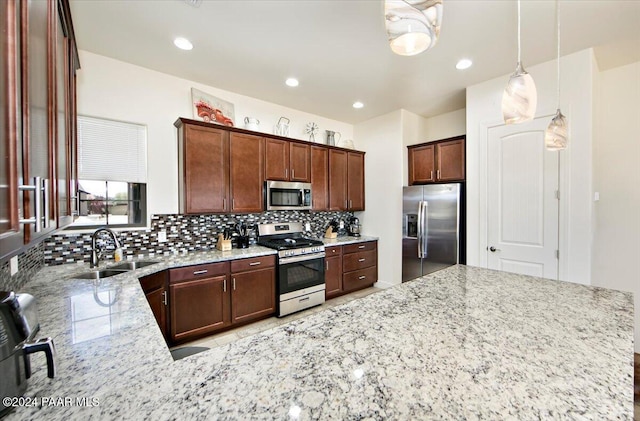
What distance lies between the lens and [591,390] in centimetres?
66

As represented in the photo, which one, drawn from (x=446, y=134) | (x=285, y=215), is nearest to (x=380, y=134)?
(x=446, y=134)

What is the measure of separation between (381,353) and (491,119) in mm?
3282

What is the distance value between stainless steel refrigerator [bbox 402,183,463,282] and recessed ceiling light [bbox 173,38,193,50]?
10.6 feet

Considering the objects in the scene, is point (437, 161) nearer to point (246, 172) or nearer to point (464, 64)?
point (464, 64)

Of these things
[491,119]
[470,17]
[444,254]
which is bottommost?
[444,254]

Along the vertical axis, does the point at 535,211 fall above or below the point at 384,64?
below

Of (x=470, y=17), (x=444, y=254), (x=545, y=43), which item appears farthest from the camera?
(x=444, y=254)

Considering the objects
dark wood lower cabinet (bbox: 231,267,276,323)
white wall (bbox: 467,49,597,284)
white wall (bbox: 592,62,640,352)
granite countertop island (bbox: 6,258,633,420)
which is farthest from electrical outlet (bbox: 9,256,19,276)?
white wall (bbox: 592,62,640,352)

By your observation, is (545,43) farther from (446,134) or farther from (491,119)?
(446,134)

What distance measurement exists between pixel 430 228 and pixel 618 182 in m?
1.94

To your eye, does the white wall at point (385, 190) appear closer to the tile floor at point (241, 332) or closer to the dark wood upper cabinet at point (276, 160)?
the tile floor at point (241, 332)

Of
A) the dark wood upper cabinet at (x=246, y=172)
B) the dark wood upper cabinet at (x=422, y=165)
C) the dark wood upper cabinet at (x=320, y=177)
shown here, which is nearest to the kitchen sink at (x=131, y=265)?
the dark wood upper cabinet at (x=246, y=172)

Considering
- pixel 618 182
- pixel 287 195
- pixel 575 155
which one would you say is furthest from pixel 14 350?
pixel 618 182

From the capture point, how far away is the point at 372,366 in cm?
74
